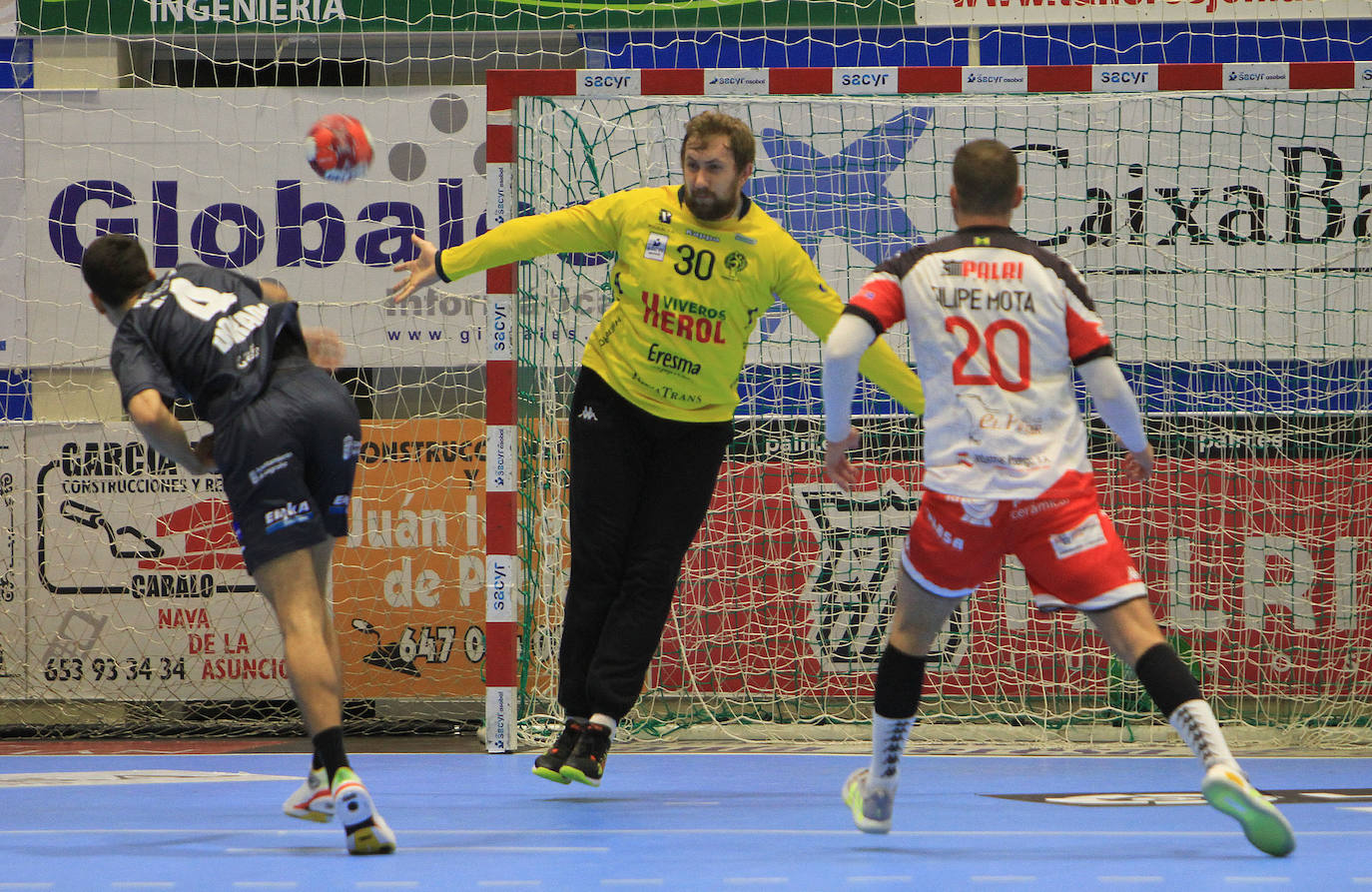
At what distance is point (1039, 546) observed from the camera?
368cm

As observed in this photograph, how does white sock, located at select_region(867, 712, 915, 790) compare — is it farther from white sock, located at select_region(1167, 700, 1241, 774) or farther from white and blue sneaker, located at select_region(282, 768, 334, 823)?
white and blue sneaker, located at select_region(282, 768, 334, 823)

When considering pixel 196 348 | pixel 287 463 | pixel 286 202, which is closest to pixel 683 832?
pixel 287 463

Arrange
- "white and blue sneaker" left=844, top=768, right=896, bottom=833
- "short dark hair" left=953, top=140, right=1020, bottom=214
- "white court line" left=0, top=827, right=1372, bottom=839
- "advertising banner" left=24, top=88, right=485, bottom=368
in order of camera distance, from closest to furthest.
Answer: "short dark hair" left=953, top=140, right=1020, bottom=214 → "white and blue sneaker" left=844, top=768, right=896, bottom=833 → "white court line" left=0, top=827, right=1372, bottom=839 → "advertising banner" left=24, top=88, right=485, bottom=368

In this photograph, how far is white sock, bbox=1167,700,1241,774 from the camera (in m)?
3.43

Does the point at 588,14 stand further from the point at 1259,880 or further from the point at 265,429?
the point at 1259,880

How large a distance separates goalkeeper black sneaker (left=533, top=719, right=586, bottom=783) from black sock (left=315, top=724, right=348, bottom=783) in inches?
45.9

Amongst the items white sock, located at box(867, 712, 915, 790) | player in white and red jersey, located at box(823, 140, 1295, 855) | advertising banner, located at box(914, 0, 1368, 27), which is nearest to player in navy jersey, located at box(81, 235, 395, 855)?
white sock, located at box(867, 712, 915, 790)

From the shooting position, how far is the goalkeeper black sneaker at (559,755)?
4.80 meters

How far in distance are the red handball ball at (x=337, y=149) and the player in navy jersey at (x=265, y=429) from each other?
0.88 meters

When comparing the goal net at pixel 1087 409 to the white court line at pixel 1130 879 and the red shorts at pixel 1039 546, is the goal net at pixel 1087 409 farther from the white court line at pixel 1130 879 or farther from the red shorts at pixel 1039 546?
the white court line at pixel 1130 879

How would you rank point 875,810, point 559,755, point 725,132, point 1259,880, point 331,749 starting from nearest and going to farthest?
1. point 1259,880
2. point 331,749
3. point 875,810
4. point 725,132
5. point 559,755

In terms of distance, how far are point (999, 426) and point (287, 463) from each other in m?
1.95

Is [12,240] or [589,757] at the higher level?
[12,240]

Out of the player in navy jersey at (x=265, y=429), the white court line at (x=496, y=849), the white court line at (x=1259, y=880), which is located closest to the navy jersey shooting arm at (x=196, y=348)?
the player in navy jersey at (x=265, y=429)
